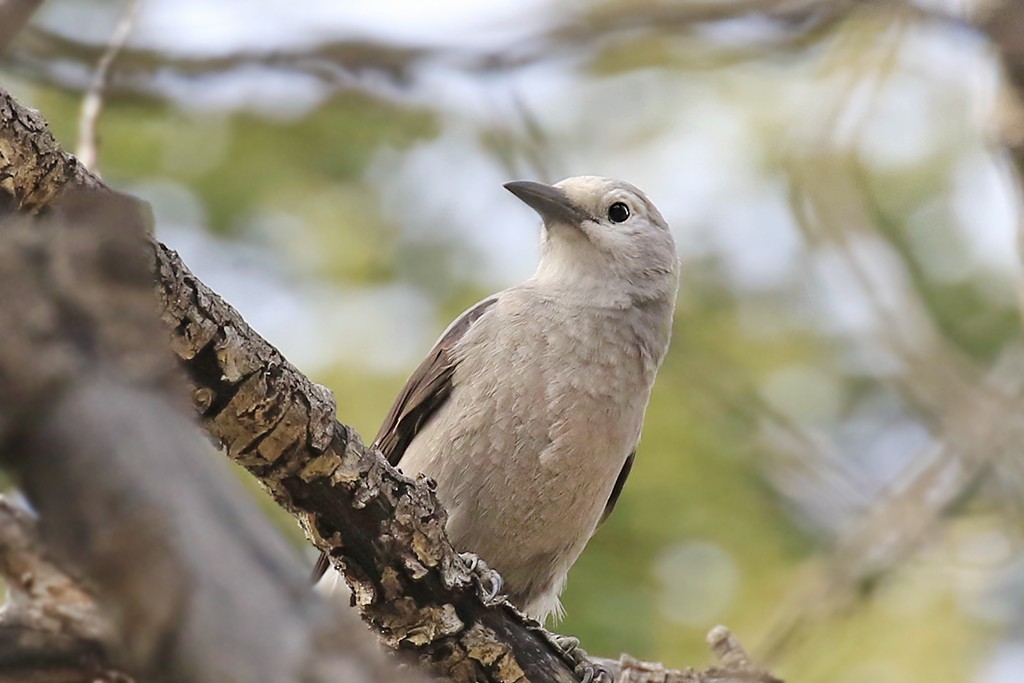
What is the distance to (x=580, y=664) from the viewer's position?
458 cm

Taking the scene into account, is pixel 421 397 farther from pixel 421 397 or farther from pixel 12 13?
pixel 12 13

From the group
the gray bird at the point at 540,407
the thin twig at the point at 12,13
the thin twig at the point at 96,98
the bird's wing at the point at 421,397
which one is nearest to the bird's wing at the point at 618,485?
the gray bird at the point at 540,407

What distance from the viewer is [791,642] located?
634cm

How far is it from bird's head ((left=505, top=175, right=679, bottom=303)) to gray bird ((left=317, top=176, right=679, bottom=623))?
1cm

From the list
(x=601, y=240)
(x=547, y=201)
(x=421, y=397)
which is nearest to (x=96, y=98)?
(x=421, y=397)

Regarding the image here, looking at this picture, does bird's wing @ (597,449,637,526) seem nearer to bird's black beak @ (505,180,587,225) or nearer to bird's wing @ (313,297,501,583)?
bird's wing @ (313,297,501,583)

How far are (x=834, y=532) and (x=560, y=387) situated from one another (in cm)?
270

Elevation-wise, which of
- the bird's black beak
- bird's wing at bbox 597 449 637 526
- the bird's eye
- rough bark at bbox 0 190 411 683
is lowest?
rough bark at bbox 0 190 411 683

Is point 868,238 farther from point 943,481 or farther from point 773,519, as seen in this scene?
point 773,519

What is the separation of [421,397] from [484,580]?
150 centimetres

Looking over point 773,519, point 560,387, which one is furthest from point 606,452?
point 773,519

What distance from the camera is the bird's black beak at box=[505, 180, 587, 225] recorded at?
6359 mm

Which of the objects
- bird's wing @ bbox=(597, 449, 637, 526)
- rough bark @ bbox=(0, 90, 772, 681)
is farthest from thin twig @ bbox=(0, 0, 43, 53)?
bird's wing @ bbox=(597, 449, 637, 526)

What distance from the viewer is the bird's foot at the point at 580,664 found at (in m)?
4.52
